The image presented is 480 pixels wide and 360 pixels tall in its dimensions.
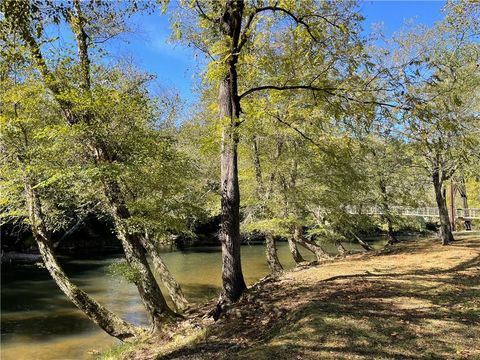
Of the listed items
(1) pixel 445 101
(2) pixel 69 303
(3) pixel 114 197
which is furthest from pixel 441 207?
(2) pixel 69 303

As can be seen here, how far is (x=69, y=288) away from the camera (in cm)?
938

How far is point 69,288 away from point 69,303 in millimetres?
7870

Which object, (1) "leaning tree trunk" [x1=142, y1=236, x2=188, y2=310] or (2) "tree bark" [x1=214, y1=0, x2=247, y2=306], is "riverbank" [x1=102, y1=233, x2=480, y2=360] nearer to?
(2) "tree bark" [x1=214, y1=0, x2=247, y2=306]

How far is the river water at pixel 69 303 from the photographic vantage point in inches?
449

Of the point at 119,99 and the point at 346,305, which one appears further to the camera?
the point at 119,99

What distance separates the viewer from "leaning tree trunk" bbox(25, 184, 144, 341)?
30.7ft

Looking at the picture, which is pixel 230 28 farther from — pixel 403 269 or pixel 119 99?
pixel 403 269

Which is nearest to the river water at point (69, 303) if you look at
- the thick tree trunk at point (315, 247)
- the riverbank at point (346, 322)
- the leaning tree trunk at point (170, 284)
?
the leaning tree trunk at point (170, 284)

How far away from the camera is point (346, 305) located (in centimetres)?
672

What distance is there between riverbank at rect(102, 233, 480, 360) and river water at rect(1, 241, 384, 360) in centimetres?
344

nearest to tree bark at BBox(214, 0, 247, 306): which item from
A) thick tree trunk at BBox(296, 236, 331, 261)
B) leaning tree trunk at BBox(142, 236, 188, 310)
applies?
leaning tree trunk at BBox(142, 236, 188, 310)

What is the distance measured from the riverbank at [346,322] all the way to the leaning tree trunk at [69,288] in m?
0.82

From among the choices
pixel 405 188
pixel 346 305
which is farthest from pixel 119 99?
pixel 405 188

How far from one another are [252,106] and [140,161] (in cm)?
281
